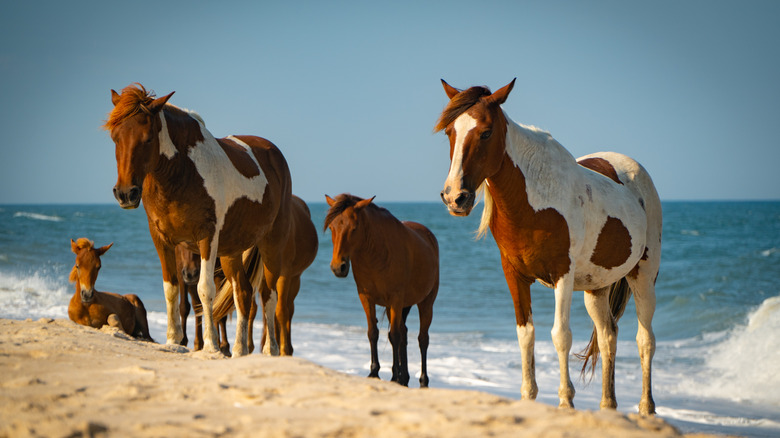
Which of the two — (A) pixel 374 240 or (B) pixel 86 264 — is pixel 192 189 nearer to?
(A) pixel 374 240

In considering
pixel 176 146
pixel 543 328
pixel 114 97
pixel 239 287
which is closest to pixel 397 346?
pixel 239 287

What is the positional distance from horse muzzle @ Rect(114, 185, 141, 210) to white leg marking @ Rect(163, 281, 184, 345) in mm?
981

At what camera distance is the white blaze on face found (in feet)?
13.7

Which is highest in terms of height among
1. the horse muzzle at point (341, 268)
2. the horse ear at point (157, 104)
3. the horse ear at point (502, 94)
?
the horse ear at point (502, 94)

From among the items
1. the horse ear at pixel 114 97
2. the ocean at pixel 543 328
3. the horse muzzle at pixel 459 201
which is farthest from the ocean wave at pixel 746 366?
the horse ear at pixel 114 97

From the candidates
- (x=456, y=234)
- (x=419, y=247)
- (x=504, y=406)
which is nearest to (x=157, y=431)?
(x=504, y=406)

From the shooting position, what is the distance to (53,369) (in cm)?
368

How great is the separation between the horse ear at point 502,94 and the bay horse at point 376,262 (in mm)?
2584

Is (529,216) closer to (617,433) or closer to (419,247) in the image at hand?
(617,433)

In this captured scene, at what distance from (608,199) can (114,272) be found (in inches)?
748

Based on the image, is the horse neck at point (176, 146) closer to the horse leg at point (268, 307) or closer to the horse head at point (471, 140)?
the horse leg at point (268, 307)

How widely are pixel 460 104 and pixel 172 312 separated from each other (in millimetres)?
3006

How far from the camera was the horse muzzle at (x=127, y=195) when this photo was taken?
15.3 ft

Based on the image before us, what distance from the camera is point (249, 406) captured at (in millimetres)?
2906
